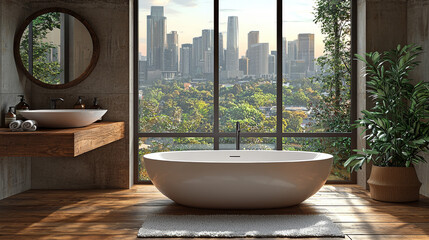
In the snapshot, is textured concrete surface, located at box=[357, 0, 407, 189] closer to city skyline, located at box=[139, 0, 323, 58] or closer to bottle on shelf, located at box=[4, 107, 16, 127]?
city skyline, located at box=[139, 0, 323, 58]

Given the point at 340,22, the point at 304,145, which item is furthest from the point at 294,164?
the point at 340,22

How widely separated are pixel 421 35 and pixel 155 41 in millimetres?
2730

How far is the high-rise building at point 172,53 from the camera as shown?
16.8ft

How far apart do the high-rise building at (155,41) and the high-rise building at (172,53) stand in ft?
0.15

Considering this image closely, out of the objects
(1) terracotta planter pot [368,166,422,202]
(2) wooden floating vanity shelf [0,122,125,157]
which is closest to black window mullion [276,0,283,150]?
(1) terracotta planter pot [368,166,422,202]

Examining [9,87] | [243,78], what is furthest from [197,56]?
[9,87]

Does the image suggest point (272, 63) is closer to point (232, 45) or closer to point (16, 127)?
point (232, 45)

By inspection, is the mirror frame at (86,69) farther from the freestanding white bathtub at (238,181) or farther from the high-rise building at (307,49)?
the high-rise building at (307,49)

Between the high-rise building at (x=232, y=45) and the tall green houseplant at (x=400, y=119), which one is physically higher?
the high-rise building at (x=232, y=45)

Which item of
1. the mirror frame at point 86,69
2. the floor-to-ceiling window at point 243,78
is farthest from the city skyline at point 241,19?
the mirror frame at point 86,69

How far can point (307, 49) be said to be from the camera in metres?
5.13

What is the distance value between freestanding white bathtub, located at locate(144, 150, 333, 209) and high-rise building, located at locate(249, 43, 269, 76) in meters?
1.52

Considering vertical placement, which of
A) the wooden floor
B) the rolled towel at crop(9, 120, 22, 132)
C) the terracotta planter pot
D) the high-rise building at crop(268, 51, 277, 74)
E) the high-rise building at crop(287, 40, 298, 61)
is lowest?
the wooden floor

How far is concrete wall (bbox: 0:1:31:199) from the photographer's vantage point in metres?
4.36
